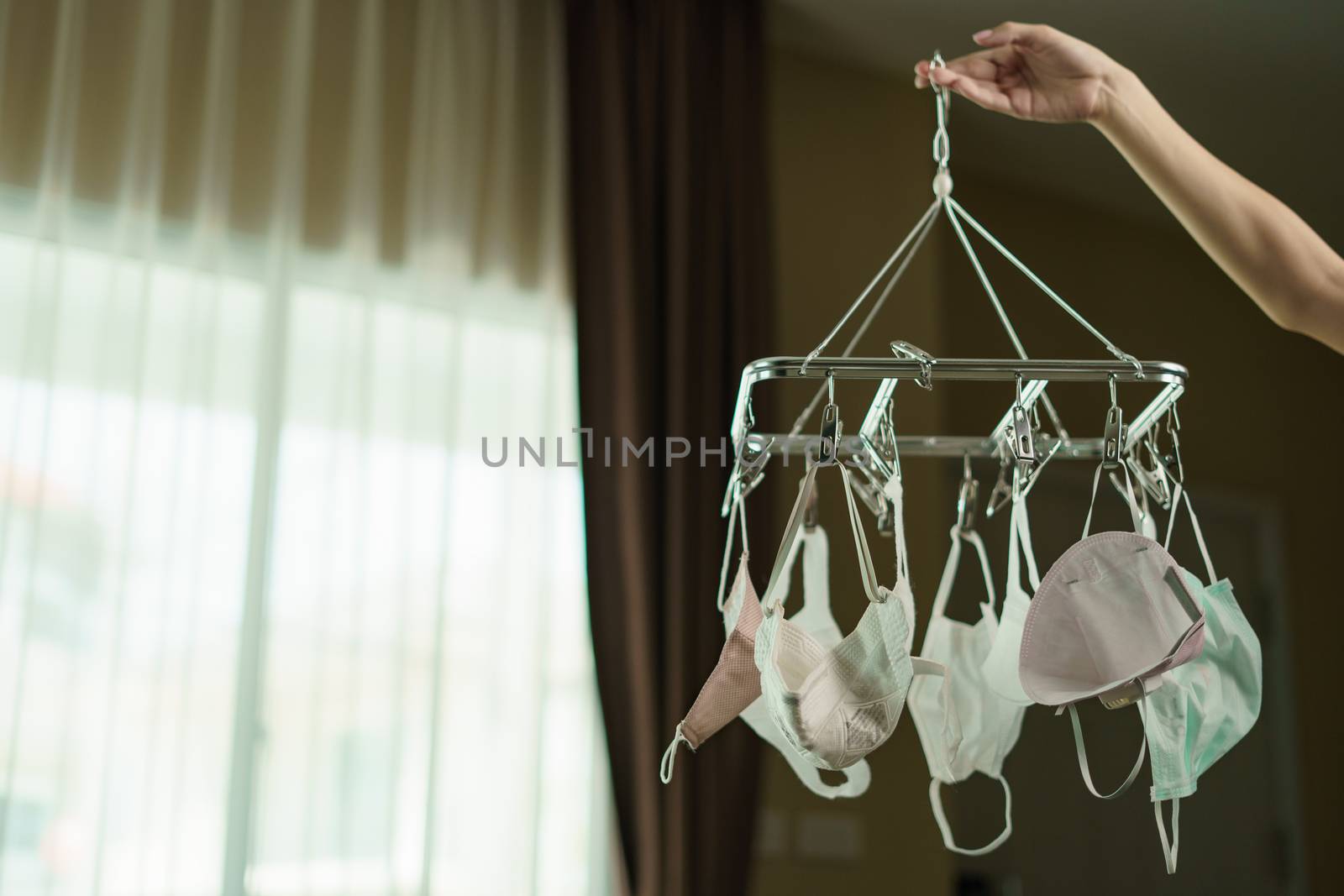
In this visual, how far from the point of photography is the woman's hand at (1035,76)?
4.23 feet

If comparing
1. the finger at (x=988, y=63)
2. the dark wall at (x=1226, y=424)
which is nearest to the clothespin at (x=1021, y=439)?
the finger at (x=988, y=63)

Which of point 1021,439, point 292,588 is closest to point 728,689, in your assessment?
point 1021,439

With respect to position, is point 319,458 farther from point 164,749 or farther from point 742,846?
point 742,846

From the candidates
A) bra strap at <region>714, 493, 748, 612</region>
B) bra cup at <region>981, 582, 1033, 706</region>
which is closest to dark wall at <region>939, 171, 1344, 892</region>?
bra strap at <region>714, 493, 748, 612</region>

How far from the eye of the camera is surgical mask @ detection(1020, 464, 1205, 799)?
1.15 metres

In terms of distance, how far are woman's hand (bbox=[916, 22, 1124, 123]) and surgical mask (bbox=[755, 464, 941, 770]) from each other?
49cm

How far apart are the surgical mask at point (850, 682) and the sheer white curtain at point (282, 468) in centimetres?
97

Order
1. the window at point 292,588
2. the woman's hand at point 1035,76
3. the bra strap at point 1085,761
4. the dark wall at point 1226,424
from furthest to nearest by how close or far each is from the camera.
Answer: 1. the dark wall at point 1226,424
2. the window at point 292,588
3. the woman's hand at point 1035,76
4. the bra strap at point 1085,761

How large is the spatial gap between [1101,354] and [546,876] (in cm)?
213

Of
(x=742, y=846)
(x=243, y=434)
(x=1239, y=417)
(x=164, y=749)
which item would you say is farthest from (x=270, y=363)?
(x=1239, y=417)

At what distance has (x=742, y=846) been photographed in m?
2.14

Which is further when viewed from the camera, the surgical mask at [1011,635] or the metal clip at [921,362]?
the surgical mask at [1011,635]

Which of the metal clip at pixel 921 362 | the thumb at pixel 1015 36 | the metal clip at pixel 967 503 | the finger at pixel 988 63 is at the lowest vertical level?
the metal clip at pixel 967 503

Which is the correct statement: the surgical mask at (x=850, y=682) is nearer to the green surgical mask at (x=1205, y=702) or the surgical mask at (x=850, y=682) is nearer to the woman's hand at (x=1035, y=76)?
the green surgical mask at (x=1205, y=702)
